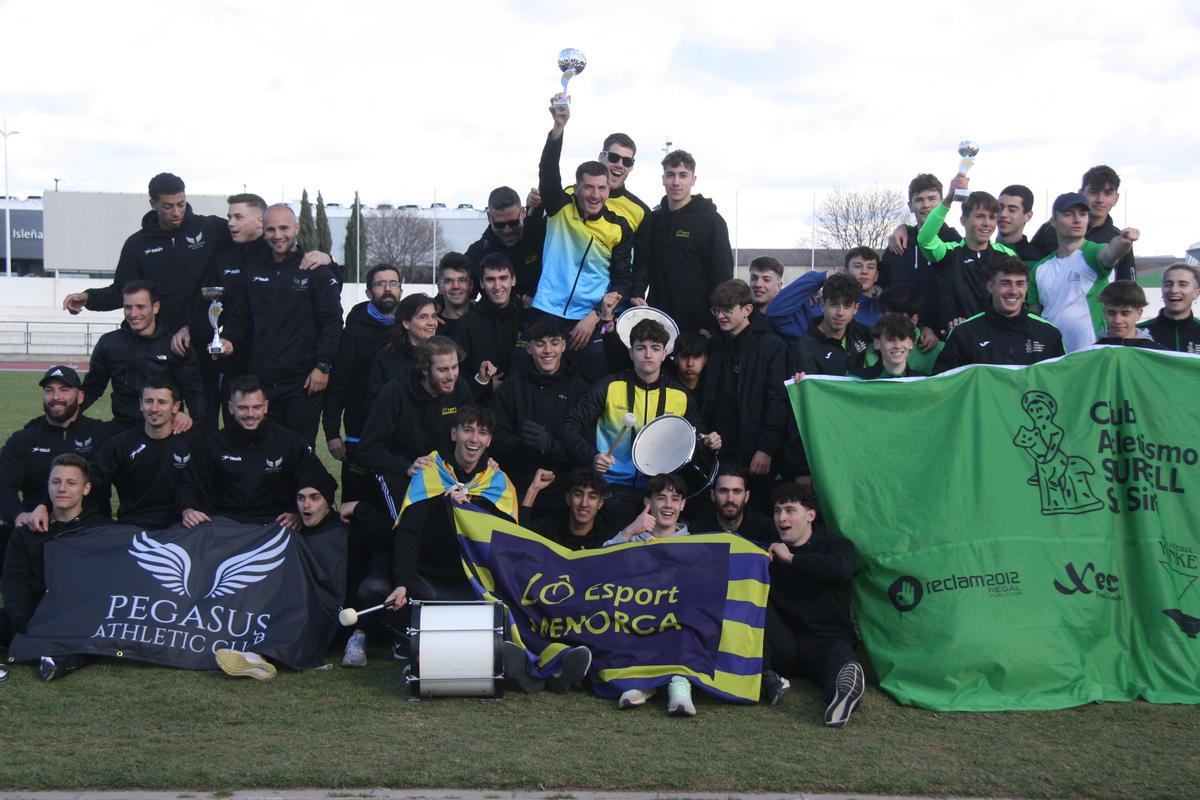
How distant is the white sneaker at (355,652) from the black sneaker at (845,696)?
111 inches

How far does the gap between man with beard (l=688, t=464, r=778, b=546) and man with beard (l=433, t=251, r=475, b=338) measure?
8.29 ft

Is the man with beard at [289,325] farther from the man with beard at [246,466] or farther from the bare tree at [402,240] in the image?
the bare tree at [402,240]

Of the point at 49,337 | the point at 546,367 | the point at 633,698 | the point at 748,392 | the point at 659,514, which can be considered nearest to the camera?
the point at 633,698

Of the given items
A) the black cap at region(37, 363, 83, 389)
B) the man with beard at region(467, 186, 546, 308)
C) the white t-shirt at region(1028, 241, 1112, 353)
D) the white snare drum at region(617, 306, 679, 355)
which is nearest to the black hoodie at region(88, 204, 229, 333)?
the black cap at region(37, 363, 83, 389)

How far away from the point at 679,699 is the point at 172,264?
17.8 ft

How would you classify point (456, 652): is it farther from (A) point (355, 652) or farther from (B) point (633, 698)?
(A) point (355, 652)

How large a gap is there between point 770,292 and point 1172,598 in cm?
339

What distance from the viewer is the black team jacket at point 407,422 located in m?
7.41

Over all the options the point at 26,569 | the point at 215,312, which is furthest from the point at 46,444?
the point at 215,312

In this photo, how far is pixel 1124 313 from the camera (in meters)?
6.95

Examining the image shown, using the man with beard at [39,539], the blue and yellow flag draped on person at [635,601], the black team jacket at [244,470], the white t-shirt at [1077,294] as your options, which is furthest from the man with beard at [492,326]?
the white t-shirt at [1077,294]

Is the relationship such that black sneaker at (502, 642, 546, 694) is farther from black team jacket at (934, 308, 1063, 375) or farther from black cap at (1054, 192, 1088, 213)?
black cap at (1054, 192, 1088, 213)

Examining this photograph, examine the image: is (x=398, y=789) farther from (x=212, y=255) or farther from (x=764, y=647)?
(x=212, y=255)

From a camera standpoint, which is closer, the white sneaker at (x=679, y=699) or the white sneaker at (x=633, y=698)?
the white sneaker at (x=679, y=699)
